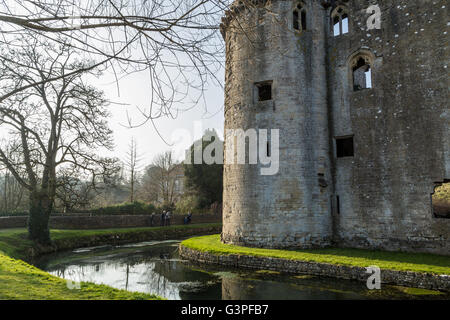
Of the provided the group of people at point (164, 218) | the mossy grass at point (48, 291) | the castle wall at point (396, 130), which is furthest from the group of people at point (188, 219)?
the mossy grass at point (48, 291)

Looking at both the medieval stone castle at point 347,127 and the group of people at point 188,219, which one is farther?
the group of people at point 188,219

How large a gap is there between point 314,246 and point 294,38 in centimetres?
879

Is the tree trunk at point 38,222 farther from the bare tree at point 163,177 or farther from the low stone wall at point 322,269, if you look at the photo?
the bare tree at point 163,177

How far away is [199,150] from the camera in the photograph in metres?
32.7

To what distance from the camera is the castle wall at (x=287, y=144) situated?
40.7ft

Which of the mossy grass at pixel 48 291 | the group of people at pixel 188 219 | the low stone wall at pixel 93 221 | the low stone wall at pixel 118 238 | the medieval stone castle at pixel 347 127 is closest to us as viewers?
the mossy grass at pixel 48 291

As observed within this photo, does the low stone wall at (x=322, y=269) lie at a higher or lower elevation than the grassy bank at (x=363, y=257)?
lower

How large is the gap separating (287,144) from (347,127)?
2748 millimetres

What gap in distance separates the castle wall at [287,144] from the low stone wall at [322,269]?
1.83m

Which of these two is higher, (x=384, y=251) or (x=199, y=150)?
(x=199, y=150)
